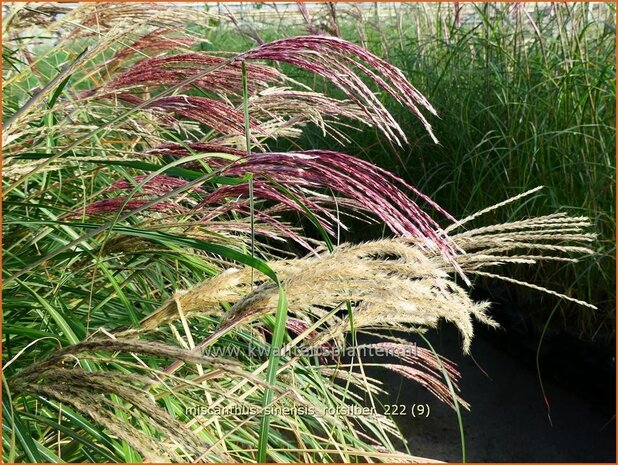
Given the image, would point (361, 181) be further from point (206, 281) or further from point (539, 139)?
point (539, 139)

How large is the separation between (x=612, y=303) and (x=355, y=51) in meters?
1.99

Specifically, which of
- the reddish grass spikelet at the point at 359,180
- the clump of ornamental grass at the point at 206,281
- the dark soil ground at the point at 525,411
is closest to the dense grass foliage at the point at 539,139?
the dark soil ground at the point at 525,411

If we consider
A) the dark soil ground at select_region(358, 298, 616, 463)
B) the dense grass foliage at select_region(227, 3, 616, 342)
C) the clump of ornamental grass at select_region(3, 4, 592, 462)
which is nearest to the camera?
the clump of ornamental grass at select_region(3, 4, 592, 462)

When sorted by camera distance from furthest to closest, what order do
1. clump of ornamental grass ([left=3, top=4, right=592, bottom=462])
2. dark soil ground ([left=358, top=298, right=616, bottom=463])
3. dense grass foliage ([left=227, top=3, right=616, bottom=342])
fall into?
dense grass foliage ([left=227, top=3, right=616, bottom=342])
dark soil ground ([left=358, top=298, right=616, bottom=463])
clump of ornamental grass ([left=3, top=4, right=592, bottom=462])

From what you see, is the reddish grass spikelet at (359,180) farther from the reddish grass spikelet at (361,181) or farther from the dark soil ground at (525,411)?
the dark soil ground at (525,411)

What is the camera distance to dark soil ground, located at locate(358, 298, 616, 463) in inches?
105

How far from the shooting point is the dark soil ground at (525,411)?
2.66 meters

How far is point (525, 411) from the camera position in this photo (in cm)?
283

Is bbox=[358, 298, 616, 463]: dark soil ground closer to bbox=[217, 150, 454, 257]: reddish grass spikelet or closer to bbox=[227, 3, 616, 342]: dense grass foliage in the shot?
bbox=[227, 3, 616, 342]: dense grass foliage

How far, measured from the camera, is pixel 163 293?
154 cm

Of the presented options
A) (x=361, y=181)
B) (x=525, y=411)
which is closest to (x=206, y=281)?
(x=361, y=181)

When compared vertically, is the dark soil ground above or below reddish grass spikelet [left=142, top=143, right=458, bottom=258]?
below

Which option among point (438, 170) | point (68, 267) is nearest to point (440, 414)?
point (438, 170)

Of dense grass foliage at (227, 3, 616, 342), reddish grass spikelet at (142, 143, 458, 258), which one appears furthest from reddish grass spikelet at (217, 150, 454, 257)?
dense grass foliage at (227, 3, 616, 342)
